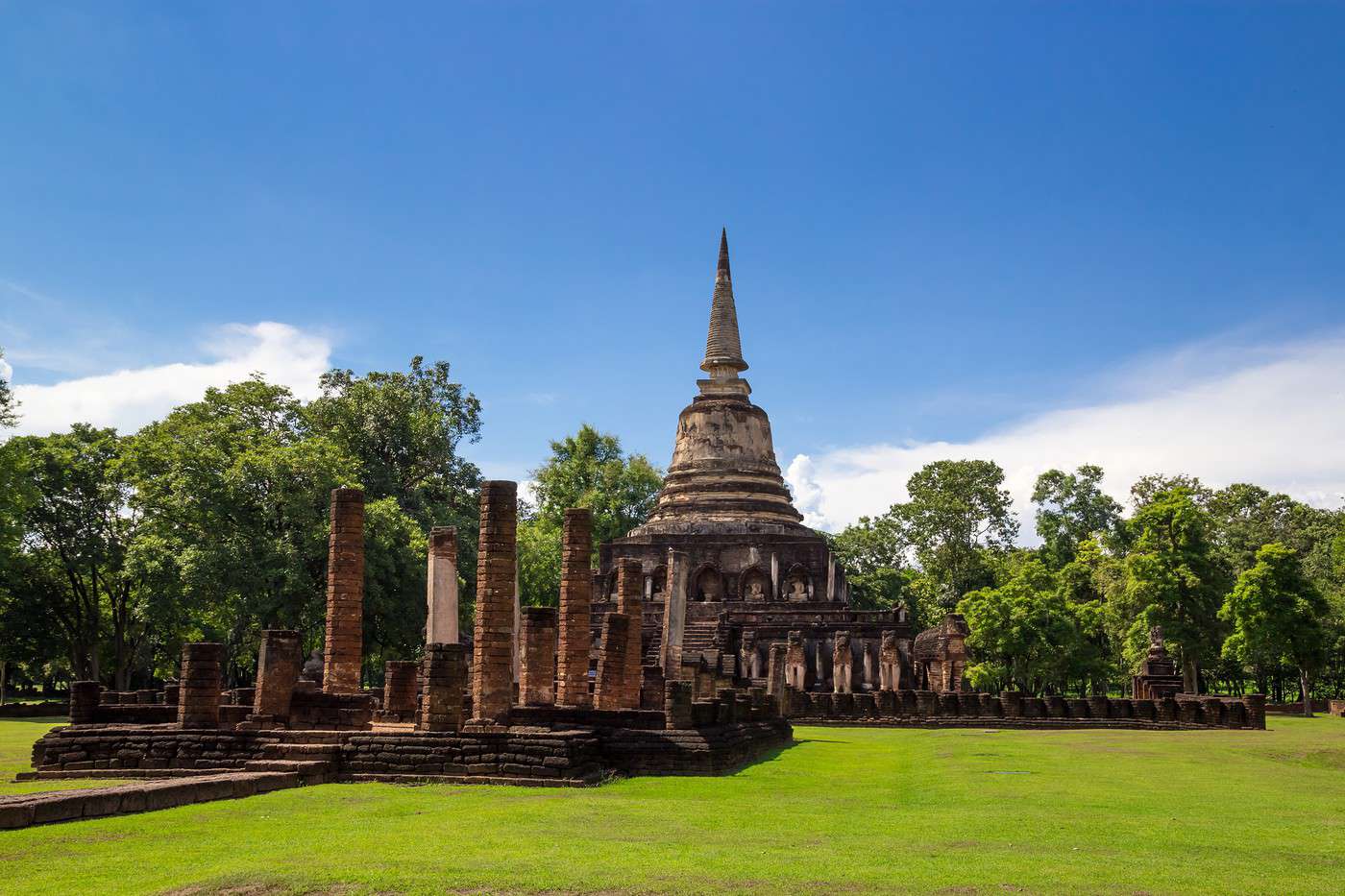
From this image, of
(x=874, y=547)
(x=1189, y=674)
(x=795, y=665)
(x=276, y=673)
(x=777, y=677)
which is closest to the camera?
(x=276, y=673)

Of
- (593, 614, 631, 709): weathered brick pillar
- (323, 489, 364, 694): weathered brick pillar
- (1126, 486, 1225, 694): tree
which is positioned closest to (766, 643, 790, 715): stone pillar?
(593, 614, 631, 709): weathered brick pillar

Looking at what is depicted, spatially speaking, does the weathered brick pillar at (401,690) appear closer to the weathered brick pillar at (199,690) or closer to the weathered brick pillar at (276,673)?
the weathered brick pillar at (276,673)

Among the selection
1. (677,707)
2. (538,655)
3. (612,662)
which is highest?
(538,655)

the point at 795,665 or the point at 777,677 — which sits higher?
the point at 795,665

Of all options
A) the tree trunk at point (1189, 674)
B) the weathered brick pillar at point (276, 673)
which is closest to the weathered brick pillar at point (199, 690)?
the weathered brick pillar at point (276, 673)

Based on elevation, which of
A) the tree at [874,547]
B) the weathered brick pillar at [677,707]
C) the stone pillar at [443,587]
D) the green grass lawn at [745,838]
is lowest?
the green grass lawn at [745,838]

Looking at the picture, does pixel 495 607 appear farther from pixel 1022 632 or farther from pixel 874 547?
pixel 874 547

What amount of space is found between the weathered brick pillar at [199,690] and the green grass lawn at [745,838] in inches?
145

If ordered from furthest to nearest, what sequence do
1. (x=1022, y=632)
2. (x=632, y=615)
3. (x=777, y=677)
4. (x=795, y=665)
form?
(x=1022, y=632)
(x=795, y=665)
(x=777, y=677)
(x=632, y=615)

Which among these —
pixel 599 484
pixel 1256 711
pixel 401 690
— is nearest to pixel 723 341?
pixel 599 484

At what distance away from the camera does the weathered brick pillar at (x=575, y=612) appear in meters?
19.6

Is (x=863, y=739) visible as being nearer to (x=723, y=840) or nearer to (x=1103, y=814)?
(x=1103, y=814)

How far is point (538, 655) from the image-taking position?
18.0 meters

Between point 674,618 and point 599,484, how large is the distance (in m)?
35.7
